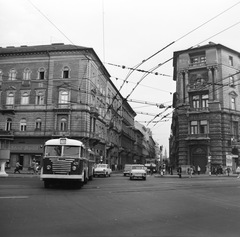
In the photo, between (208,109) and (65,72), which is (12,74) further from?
(208,109)

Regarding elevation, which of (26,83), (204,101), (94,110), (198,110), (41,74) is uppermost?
(41,74)

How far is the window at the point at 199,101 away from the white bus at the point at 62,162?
33108mm

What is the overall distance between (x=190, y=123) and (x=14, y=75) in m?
30.3

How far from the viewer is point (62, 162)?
18.2m

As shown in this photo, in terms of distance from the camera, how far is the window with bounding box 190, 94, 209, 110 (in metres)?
48.9

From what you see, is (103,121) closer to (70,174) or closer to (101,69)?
(101,69)

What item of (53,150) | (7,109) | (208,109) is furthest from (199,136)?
(53,150)

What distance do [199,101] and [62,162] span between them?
1390 inches

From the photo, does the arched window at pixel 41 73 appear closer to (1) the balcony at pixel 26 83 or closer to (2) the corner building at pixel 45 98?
(2) the corner building at pixel 45 98

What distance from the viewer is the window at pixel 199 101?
48.9m

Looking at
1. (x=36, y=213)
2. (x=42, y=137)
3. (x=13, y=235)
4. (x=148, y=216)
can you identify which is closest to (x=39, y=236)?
(x=13, y=235)

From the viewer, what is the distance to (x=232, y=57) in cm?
5066

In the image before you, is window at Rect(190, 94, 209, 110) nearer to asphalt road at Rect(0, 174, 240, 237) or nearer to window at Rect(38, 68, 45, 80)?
window at Rect(38, 68, 45, 80)

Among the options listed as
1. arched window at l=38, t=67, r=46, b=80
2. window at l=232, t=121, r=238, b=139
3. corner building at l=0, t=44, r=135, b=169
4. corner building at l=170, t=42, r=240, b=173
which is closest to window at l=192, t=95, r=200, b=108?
corner building at l=170, t=42, r=240, b=173
